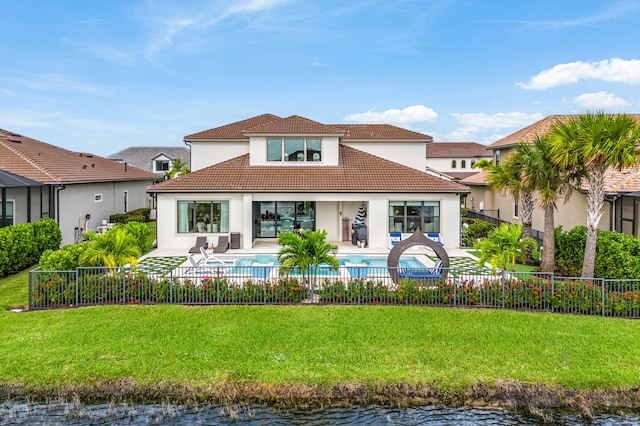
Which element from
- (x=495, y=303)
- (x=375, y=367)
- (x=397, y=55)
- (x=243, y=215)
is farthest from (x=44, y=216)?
(x=397, y=55)

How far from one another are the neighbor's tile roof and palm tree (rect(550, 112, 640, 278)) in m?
12.5

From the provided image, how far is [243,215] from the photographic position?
22.3 meters

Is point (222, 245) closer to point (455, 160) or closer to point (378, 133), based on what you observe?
point (378, 133)

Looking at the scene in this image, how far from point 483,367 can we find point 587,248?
772 cm

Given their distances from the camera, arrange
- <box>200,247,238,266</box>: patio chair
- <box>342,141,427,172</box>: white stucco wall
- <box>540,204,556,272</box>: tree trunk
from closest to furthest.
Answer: <box>540,204,556,272</box>: tree trunk, <box>200,247,238,266</box>: patio chair, <box>342,141,427,172</box>: white stucco wall

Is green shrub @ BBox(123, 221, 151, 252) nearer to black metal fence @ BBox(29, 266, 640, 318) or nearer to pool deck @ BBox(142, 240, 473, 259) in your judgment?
pool deck @ BBox(142, 240, 473, 259)

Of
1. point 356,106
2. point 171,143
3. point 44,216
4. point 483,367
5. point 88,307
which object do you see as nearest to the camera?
point 483,367

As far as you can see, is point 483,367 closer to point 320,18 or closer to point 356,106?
point 320,18

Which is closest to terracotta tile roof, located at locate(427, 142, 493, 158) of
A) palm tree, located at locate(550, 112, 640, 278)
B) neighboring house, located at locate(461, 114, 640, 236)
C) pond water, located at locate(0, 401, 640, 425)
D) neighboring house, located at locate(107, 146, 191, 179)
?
neighboring house, located at locate(461, 114, 640, 236)

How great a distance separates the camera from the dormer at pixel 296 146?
79.0 ft

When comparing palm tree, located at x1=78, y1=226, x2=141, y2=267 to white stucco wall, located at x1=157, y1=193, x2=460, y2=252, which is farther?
white stucco wall, located at x1=157, y1=193, x2=460, y2=252

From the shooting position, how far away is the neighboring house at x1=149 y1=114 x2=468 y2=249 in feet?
72.6

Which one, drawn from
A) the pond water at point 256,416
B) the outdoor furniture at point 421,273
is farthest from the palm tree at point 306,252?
the pond water at point 256,416

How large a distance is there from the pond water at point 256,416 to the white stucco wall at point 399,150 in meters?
22.4
